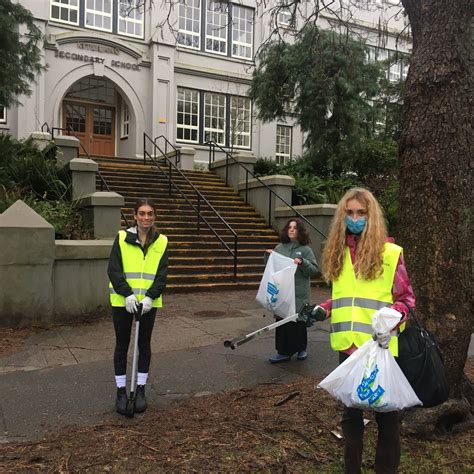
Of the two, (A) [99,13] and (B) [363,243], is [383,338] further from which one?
(A) [99,13]

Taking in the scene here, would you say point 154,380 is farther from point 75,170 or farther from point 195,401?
point 75,170

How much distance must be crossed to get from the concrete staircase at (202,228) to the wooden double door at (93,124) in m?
5.00

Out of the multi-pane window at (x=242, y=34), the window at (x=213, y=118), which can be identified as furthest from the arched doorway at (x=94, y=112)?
the multi-pane window at (x=242, y=34)

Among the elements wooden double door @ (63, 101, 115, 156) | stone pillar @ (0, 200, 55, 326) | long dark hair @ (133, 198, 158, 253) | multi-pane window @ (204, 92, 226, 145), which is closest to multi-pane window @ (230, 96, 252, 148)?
multi-pane window @ (204, 92, 226, 145)

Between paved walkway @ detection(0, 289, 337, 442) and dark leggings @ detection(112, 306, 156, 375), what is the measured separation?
34 centimetres

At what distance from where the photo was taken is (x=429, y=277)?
3533 millimetres

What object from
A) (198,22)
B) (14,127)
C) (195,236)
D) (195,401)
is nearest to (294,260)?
(195,401)

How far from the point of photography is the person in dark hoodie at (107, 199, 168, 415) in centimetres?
402

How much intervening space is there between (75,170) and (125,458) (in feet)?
27.0

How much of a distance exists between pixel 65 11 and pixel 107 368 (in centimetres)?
1670

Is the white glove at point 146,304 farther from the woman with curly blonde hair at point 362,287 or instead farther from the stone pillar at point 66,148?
the stone pillar at point 66,148

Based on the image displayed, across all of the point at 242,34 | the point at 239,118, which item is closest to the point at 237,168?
the point at 239,118

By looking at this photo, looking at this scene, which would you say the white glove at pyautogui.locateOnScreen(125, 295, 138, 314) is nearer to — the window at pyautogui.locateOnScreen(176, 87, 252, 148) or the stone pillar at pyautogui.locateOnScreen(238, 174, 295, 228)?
the stone pillar at pyautogui.locateOnScreen(238, 174, 295, 228)

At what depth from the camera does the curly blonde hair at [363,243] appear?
2.69 m
